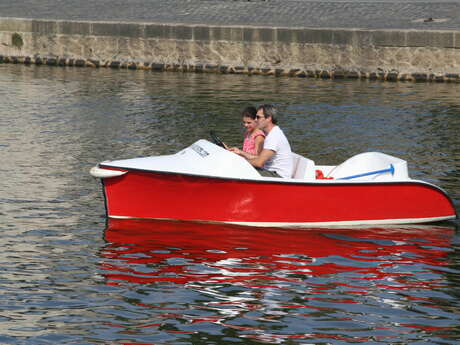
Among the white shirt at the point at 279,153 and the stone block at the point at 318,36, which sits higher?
the stone block at the point at 318,36

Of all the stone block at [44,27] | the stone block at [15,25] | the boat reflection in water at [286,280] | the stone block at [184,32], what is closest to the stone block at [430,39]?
the stone block at [184,32]

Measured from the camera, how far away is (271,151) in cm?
1206

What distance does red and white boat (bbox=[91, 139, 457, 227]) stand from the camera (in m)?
11.7

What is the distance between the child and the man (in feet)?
0.30

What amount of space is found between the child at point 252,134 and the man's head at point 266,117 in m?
0.07

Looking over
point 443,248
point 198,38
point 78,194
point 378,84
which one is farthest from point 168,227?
point 198,38

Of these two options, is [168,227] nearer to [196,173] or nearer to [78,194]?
[196,173]

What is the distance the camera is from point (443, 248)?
11.5m

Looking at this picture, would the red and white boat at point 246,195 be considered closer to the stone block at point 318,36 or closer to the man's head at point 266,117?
the man's head at point 266,117

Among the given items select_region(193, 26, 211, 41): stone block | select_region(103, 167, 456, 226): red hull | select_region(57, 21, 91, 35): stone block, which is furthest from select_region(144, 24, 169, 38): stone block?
select_region(103, 167, 456, 226): red hull

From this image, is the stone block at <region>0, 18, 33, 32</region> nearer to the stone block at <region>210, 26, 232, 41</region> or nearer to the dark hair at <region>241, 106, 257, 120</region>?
the stone block at <region>210, 26, 232, 41</region>

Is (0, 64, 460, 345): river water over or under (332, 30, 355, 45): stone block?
under

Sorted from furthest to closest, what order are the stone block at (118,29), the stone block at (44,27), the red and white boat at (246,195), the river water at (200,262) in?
the stone block at (44,27), the stone block at (118,29), the red and white boat at (246,195), the river water at (200,262)

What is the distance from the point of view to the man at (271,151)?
12.1 metres
